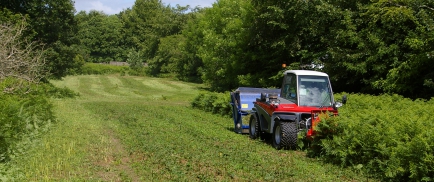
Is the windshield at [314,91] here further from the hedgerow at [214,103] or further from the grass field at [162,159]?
the hedgerow at [214,103]

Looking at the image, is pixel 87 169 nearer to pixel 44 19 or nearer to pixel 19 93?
pixel 19 93

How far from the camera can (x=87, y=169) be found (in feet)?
32.3

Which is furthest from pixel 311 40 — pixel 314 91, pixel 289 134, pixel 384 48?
pixel 289 134

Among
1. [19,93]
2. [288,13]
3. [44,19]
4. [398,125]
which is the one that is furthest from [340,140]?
[44,19]

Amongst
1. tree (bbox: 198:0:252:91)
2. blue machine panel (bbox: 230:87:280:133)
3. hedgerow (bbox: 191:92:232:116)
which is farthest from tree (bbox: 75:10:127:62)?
blue machine panel (bbox: 230:87:280:133)

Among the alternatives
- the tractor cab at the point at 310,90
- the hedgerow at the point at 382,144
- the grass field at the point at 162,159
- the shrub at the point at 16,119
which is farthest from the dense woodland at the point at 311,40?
the shrub at the point at 16,119

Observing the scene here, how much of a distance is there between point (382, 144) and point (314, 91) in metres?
3.97

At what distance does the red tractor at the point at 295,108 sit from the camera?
12.3 metres

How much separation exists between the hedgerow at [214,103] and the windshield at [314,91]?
998 cm

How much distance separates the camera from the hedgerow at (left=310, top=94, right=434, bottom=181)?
27.1 ft

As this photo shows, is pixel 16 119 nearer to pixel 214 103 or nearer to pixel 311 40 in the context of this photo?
pixel 214 103

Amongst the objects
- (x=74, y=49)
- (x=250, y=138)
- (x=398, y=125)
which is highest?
(x=74, y=49)

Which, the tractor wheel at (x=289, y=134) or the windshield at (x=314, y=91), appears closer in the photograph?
the tractor wheel at (x=289, y=134)

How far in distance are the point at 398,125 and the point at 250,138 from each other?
636 cm
